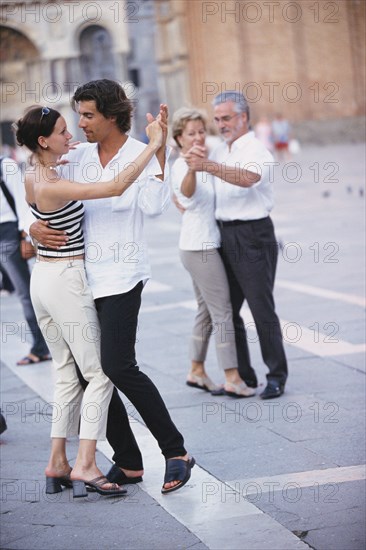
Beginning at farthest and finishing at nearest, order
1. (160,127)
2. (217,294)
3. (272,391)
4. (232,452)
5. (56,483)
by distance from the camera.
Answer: (217,294) → (272,391) → (232,452) → (56,483) → (160,127)

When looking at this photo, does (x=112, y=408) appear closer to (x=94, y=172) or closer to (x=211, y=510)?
(x=211, y=510)

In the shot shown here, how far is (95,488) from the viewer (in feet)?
18.7

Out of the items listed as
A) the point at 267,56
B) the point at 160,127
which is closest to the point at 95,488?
the point at 160,127

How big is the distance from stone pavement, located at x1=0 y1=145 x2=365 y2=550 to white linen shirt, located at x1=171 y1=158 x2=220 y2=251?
1060 millimetres

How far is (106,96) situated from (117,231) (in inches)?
26.0

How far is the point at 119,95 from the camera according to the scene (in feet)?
18.3

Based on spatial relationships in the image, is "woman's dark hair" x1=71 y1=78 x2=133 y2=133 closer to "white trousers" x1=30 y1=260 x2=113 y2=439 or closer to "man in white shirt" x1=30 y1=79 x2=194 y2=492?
"man in white shirt" x1=30 y1=79 x2=194 y2=492

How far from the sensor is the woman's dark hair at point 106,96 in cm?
554

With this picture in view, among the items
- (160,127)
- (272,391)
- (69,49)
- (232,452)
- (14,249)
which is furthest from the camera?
(69,49)

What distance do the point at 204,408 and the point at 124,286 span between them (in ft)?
6.70

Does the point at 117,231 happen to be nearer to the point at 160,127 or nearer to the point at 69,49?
the point at 160,127

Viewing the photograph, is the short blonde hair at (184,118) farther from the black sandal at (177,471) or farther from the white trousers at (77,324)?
the black sandal at (177,471)

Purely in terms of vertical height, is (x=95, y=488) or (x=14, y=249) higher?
(x=14, y=249)

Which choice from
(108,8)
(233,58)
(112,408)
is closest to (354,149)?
(233,58)
